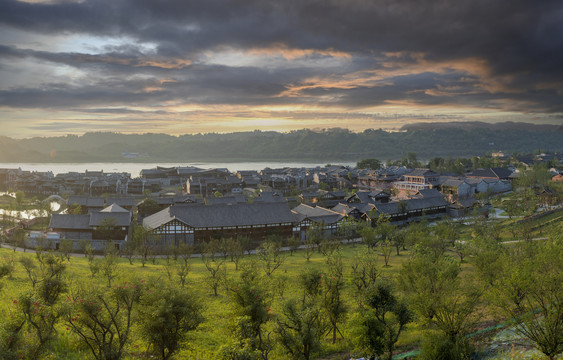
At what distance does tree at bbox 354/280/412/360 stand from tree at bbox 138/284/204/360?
270 inches

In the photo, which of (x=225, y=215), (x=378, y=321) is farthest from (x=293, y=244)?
(x=378, y=321)

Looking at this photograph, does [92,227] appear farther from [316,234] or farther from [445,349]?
[445,349]

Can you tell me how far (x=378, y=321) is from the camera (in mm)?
15523

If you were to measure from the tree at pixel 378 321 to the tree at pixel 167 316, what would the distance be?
6864mm

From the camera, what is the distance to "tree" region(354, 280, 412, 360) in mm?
15336

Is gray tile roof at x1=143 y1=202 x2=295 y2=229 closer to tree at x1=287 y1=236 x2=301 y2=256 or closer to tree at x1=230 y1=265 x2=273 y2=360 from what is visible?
tree at x1=287 y1=236 x2=301 y2=256

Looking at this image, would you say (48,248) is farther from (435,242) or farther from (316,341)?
(435,242)

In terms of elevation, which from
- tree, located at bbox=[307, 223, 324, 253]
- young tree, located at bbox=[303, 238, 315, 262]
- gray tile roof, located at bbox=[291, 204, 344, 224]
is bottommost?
young tree, located at bbox=[303, 238, 315, 262]

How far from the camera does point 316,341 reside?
1490 cm

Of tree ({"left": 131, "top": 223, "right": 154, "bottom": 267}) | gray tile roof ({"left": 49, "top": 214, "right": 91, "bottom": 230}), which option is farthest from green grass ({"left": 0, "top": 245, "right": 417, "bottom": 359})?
gray tile roof ({"left": 49, "top": 214, "right": 91, "bottom": 230})

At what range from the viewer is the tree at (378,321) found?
50.3ft

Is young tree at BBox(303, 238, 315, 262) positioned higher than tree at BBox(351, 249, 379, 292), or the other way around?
tree at BBox(351, 249, 379, 292)

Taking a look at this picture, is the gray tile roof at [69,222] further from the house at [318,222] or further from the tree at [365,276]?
the tree at [365,276]

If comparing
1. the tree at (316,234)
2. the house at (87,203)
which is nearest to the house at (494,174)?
the tree at (316,234)
